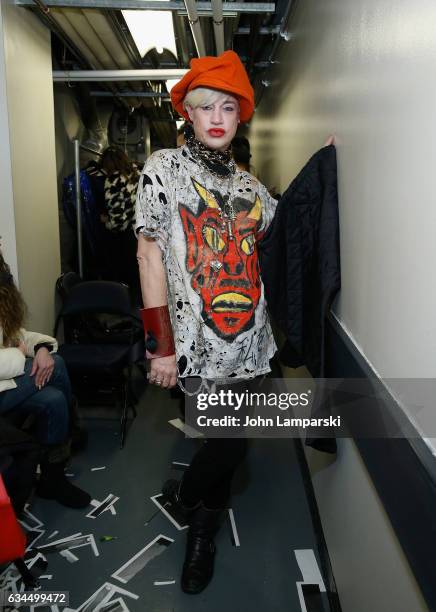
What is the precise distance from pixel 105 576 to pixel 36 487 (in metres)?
0.69

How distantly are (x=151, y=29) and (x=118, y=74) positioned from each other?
0.73 m

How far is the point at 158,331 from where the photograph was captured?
1.54m

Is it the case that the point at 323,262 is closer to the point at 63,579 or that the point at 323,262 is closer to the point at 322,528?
the point at 322,528

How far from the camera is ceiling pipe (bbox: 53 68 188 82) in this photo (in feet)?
11.3

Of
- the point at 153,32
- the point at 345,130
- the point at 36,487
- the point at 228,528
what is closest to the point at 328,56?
the point at 345,130

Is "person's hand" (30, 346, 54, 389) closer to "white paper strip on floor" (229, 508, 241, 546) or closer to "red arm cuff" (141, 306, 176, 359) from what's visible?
"red arm cuff" (141, 306, 176, 359)

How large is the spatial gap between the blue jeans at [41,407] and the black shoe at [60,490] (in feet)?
0.41

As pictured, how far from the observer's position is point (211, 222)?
4.91 feet

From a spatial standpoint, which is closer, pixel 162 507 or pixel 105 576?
pixel 105 576

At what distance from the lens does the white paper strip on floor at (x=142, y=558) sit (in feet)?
5.69

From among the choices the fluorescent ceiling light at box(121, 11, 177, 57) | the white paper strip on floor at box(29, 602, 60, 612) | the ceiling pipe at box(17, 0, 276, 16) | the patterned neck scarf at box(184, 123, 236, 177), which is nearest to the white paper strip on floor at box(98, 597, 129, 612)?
the white paper strip on floor at box(29, 602, 60, 612)

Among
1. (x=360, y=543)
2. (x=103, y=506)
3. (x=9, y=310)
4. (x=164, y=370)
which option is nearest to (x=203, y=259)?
(x=164, y=370)

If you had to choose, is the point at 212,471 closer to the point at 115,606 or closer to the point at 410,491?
the point at 115,606

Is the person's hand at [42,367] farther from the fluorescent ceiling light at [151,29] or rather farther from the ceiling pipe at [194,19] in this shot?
the fluorescent ceiling light at [151,29]
